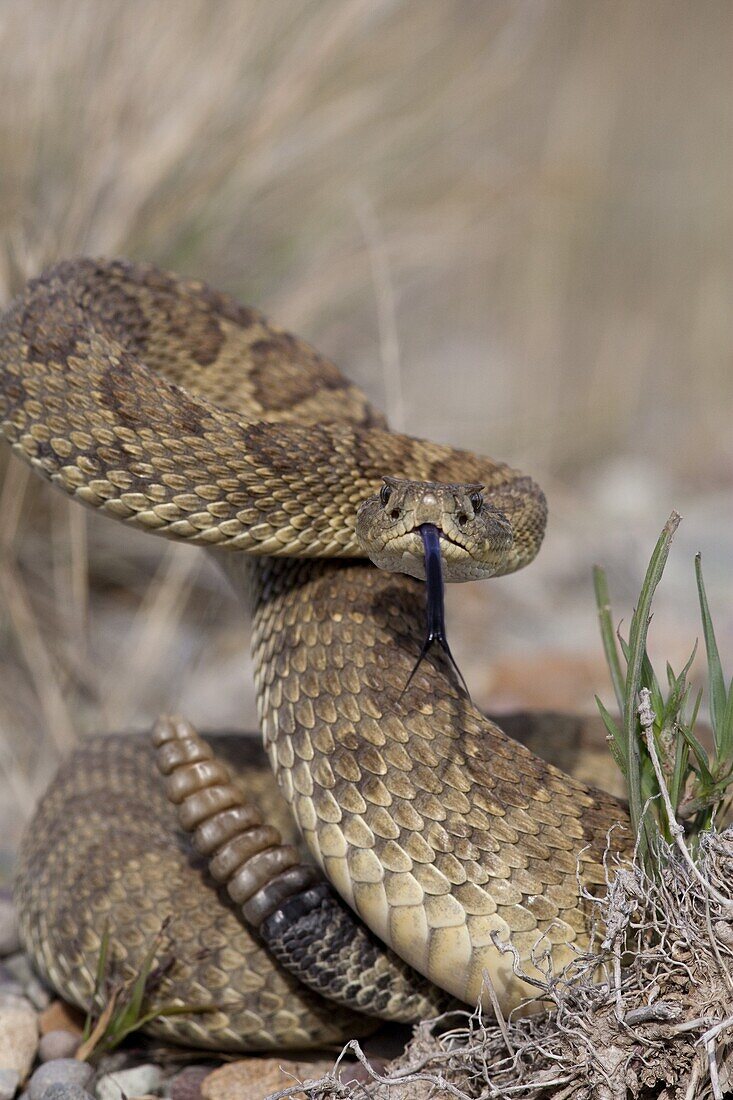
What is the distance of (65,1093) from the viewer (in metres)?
3.21

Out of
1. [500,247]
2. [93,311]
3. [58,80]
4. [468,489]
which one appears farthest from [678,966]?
[500,247]

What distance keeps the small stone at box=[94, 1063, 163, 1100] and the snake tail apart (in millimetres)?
498

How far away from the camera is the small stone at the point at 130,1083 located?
11.2 feet

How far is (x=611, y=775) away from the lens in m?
4.45

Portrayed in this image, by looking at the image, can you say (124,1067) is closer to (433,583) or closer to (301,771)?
(301,771)

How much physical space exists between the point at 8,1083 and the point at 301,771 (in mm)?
1165

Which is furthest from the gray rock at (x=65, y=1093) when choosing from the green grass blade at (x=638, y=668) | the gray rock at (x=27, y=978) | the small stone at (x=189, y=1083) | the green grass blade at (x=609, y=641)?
the green grass blade at (x=609, y=641)

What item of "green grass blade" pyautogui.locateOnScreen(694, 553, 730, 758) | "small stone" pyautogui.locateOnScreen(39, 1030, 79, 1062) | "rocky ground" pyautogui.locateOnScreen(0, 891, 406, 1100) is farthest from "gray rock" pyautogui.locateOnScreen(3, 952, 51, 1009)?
"green grass blade" pyautogui.locateOnScreen(694, 553, 730, 758)

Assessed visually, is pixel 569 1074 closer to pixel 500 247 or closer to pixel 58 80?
pixel 58 80

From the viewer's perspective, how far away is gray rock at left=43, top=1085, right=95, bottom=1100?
320 centimetres

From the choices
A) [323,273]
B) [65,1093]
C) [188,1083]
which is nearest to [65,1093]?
[65,1093]

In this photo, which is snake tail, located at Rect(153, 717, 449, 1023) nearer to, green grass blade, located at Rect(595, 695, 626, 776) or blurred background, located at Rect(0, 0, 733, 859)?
green grass blade, located at Rect(595, 695, 626, 776)

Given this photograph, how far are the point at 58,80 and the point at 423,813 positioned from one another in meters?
4.83

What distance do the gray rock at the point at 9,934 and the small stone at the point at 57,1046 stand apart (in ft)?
2.33
